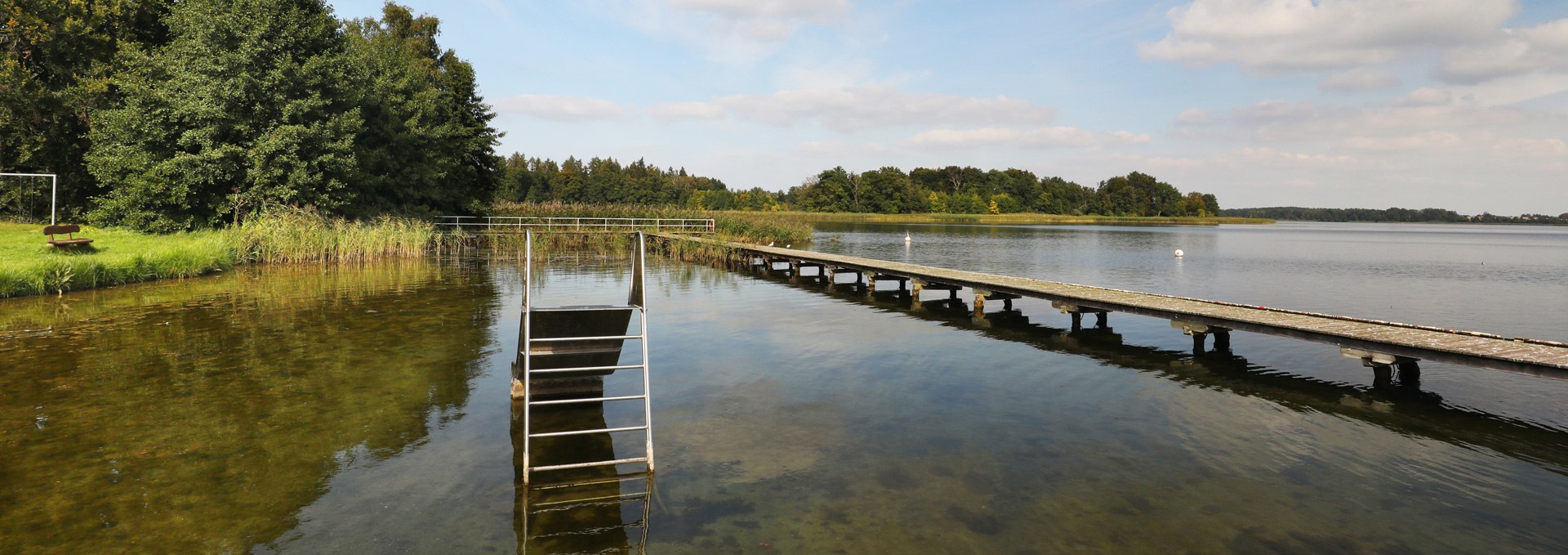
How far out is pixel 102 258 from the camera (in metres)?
18.0

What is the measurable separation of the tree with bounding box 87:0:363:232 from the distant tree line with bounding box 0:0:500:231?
0.18ft

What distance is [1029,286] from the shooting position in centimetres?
1638

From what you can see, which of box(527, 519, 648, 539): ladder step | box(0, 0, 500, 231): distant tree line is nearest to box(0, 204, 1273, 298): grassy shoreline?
box(0, 0, 500, 231): distant tree line

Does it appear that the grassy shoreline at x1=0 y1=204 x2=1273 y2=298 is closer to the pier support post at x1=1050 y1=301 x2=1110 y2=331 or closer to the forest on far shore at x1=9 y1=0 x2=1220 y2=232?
the forest on far shore at x1=9 y1=0 x2=1220 y2=232

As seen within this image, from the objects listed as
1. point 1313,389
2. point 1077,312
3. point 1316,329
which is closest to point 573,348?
point 1313,389

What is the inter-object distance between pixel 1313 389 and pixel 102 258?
24130 millimetres

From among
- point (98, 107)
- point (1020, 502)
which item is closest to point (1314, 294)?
point (1020, 502)

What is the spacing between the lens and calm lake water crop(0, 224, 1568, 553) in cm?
518

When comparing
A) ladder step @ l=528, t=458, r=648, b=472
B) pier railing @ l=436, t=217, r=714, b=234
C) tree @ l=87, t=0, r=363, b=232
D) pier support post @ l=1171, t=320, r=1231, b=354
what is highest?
tree @ l=87, t=0, r=363, b=232

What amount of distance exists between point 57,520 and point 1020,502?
6.48 meters

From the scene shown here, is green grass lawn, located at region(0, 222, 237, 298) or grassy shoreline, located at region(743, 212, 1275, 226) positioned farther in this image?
grassy shoreline, located at region(743, 212, 1275, 226)

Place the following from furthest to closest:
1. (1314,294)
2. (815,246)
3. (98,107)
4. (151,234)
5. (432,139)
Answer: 1. (815,246)
2. (432,139)
3. (98,107)
4. (151,234)
5. (1314,294)

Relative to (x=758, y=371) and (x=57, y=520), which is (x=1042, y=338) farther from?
(x=57, y=520)

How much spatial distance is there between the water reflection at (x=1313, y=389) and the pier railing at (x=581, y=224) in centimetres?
2550
